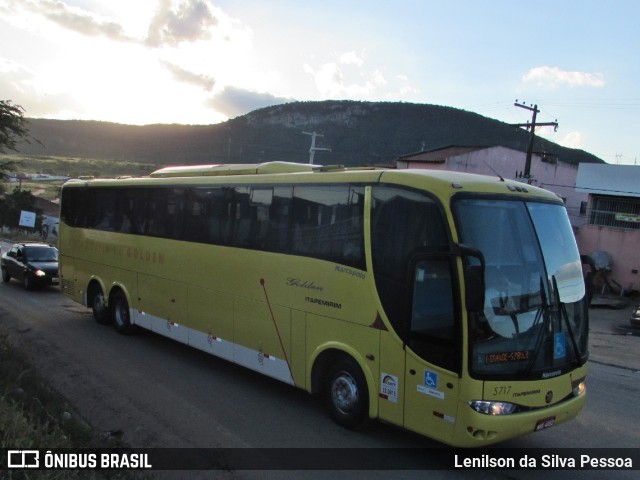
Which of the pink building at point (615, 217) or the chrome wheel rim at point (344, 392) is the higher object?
the pink building at point (615, 217)

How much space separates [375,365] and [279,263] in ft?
7.35

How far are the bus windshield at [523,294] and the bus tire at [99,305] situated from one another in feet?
33.2

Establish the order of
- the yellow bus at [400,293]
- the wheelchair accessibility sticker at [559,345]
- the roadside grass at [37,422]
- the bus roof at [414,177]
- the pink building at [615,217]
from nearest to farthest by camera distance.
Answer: the roadside grass at [37,422]
the yellow bus at [400,293]
the wheelchair accessibility sticker at [559,345]
the bus roof at [414,177]
the pink building at [615,217]

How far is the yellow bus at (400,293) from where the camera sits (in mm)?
5305

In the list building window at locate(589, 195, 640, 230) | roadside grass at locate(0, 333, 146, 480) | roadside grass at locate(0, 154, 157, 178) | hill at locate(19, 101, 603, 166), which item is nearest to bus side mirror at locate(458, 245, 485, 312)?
roadside grass at locate(0, 333, 146, 480)

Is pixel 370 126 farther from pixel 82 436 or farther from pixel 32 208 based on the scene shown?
pixel 82 436

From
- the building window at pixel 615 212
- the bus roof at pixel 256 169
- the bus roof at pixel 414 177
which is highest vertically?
the building window at pixel 615 212

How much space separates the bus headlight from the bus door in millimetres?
210

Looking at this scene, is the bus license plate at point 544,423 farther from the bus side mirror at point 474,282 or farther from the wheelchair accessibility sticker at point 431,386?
the bus side mirror at point 474,282

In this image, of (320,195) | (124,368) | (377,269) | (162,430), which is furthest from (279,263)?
(124,368)

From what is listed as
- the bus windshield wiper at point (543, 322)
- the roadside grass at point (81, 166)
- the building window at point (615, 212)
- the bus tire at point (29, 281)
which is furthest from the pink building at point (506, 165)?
the roadside grass at point (81, 166)

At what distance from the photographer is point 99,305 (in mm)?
13133

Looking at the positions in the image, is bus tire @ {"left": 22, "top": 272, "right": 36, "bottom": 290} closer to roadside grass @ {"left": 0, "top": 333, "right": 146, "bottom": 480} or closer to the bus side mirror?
roadside grass @ {"left": 0, "top": 333, "right": 146, "bottom": 480}

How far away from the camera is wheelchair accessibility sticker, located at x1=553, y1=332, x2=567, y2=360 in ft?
18.4
